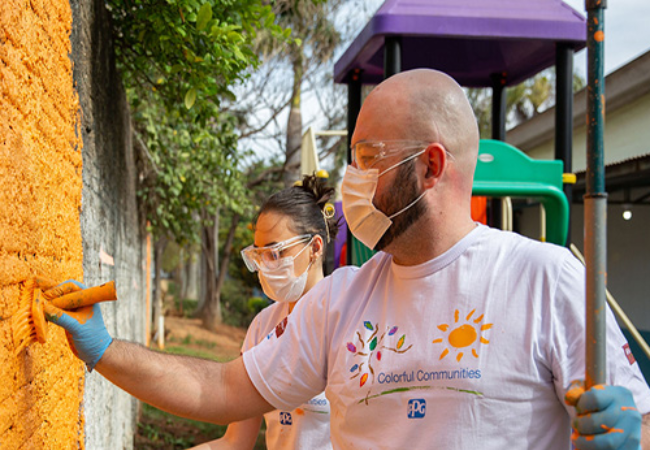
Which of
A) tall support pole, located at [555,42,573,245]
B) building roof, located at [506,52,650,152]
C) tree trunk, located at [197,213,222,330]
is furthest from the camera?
tree trunk, located at [197,213,222,330]

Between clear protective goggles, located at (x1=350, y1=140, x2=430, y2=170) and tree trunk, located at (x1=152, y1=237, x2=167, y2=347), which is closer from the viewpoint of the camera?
clear protective goggles, located at (x1=350, y1=140, x2=430, y2=170)

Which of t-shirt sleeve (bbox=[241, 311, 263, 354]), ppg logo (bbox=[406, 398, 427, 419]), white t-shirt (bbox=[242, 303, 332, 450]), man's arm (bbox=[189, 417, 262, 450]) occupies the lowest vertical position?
man's arm (bbox=[189, 417, 262, 450])

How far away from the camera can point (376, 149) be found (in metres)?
1.97

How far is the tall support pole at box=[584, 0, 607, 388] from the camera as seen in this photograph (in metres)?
1.27

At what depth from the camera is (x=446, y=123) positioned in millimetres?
1914

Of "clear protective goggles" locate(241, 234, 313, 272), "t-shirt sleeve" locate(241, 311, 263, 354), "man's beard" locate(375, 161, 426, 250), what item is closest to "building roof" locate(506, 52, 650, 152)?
"clear protective goggles" locate(241, 234, 313, 272)

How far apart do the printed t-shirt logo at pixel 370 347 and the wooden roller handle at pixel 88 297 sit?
0.65 meters

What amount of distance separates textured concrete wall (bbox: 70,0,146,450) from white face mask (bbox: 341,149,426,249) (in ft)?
4.82

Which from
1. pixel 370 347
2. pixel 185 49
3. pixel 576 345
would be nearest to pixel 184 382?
pixel 370 347

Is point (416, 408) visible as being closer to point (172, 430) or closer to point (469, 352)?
point (469, 352)

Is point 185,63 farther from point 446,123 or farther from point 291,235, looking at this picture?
point 446,123

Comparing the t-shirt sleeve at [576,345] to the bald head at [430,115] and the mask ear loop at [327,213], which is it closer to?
the bald head at [430,115]

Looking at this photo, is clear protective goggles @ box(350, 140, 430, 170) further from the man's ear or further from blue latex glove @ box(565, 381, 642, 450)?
blue latex glove @ box(565, 381, 642, 450)

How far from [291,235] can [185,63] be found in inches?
60.0
